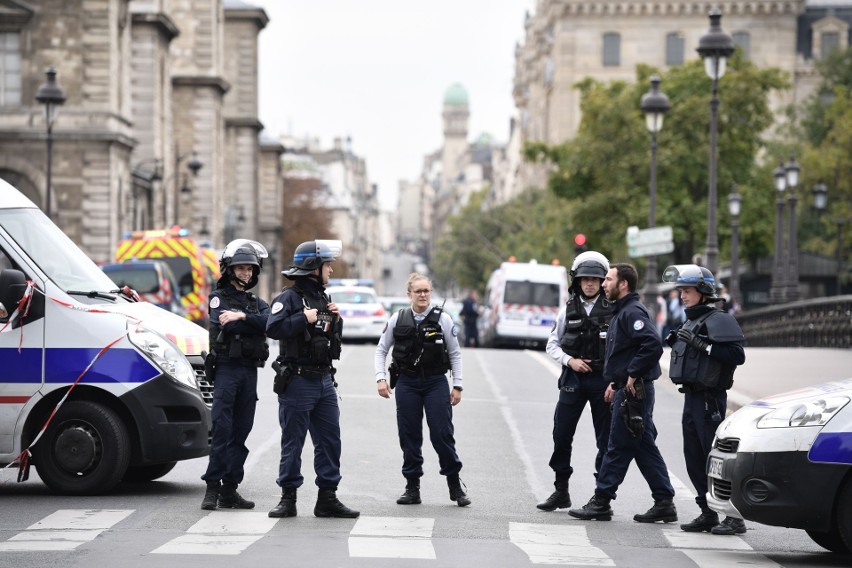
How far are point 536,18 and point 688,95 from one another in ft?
203

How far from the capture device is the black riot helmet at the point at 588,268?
1229 cm

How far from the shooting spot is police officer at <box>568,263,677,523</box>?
11.6 meters

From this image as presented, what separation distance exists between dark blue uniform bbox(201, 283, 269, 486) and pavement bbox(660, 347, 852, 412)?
9.78 metres

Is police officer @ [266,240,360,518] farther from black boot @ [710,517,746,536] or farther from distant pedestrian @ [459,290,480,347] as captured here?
distant pedestrian @ [459,290,480,347]

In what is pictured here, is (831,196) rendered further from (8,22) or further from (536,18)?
(536,18)

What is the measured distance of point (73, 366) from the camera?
12.4 m

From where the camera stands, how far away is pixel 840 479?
984cm

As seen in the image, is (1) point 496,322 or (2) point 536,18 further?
(2) point 536,18

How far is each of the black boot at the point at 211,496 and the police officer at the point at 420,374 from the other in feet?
4.68

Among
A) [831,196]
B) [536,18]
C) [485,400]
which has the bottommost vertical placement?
[485,400]

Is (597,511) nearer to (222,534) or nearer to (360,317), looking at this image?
(222,534)

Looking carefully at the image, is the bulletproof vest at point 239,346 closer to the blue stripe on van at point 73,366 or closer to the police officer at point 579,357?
the blue stripe on van at point 73,366

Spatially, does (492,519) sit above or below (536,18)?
below

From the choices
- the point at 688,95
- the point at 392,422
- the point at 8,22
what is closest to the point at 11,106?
the point at 8,22
